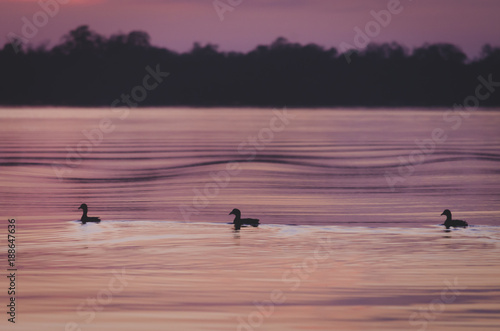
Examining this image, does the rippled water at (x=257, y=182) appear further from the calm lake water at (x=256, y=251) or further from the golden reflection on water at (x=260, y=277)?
the golden reflection on water at (x=260, y=277)

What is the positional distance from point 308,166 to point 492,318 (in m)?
32.6

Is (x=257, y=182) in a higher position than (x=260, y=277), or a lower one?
higher

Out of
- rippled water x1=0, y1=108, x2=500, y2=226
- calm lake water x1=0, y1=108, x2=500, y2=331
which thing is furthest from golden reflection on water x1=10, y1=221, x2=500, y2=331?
rippled water x1=0, y1=108, x2=500, y2=226

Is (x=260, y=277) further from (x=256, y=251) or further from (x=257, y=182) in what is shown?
(x=257, y=182)

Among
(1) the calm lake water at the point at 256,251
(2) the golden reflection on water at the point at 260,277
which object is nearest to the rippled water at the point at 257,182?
(1) the calm lake water at the point at 256,251

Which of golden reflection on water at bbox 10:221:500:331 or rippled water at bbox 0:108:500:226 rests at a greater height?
rippled water at bbox 0:108:500:226

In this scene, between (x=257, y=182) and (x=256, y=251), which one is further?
(x=257, y=182)

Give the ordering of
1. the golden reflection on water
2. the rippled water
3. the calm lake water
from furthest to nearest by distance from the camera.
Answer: the rippled water
the calm lake water
the golden reflection on water

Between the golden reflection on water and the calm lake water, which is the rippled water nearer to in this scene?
the calm lake water

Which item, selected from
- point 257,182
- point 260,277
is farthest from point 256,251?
point 257,182

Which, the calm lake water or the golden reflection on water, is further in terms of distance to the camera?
the calm lake water

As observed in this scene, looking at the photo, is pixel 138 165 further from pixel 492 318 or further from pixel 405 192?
pixel 492 318

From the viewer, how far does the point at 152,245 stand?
784 inches

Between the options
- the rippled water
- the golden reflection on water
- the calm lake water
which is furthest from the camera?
the rippled water
